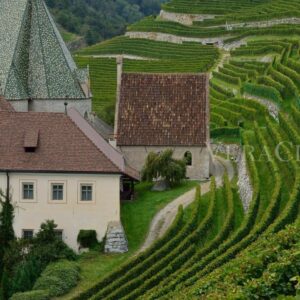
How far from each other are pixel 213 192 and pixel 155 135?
336 inches

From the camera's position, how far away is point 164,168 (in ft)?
157

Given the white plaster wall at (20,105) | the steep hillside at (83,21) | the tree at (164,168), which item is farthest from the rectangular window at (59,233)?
the steep hillside at (83,21)

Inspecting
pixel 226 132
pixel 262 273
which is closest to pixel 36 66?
pixel 226 132

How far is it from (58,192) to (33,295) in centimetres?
819

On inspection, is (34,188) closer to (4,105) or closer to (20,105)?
(4,105)

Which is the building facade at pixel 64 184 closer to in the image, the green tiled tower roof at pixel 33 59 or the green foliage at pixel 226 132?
the green tiled tower roof at pixel 33 59

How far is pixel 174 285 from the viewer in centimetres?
3116

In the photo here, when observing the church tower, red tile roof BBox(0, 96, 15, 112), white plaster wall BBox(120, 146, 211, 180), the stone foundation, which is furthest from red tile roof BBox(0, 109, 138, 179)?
the church tower

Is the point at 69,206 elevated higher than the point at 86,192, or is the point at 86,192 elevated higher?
the point at 86,192

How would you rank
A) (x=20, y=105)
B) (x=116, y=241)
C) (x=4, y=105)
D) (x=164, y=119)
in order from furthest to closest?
(x=20, y=105)
(x=164, y=119)
(x=4, y=105)
(x=116, y=241)

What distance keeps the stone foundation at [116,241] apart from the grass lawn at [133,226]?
1.11 ft

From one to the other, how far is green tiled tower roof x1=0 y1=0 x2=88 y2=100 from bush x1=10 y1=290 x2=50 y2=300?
21322 millimetres

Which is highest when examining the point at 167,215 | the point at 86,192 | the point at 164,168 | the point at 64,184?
the point at 164,168

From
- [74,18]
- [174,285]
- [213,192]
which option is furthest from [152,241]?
[74,18]
